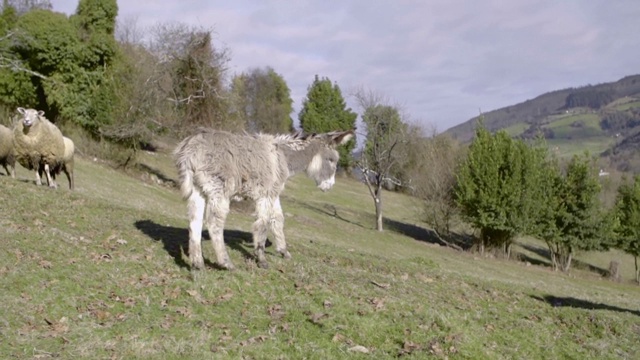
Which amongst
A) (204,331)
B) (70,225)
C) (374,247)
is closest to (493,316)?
(204,331)

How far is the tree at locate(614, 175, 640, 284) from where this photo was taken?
5112cm

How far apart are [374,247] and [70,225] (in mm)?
26910

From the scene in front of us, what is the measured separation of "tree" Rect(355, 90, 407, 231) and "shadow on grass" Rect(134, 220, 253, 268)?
35.0 meters

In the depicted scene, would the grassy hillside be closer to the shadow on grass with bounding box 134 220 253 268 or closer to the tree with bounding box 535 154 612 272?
the shadow on grass with bounding box 134 220 253 268

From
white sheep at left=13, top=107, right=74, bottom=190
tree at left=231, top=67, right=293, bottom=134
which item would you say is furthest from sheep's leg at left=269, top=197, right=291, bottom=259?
tree at left=231, top=67, right=293, bottom=134

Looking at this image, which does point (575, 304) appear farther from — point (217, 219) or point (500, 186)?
point (500, 186)

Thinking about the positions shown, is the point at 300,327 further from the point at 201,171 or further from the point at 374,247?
the point at 374,247

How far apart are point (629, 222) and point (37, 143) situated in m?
50.8

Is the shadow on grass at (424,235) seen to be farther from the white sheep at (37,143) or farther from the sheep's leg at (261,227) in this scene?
the sheep's leg at (261,227)

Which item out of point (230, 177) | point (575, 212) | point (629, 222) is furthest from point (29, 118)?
point (629, 222)

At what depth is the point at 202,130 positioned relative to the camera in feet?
36.8

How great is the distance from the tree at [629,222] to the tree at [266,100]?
51.9 m

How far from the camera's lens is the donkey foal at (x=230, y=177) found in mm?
10367

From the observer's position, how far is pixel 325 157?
12.9 metres
